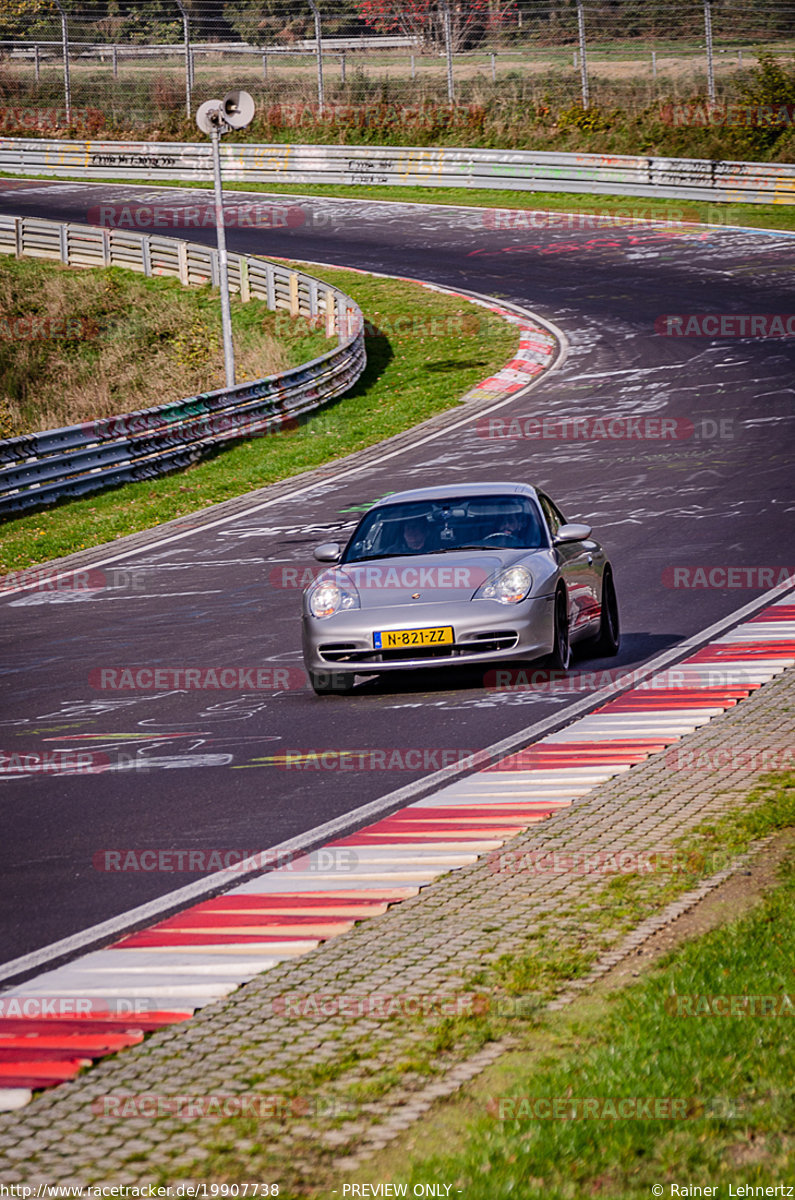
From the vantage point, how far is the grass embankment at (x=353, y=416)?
20562 mm

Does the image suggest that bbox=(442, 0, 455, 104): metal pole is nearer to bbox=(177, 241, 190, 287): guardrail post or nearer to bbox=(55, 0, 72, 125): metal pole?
bbox=(55, 0, 72, 125): metal pole

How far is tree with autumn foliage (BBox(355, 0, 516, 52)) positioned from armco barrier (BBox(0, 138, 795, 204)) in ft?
12.5

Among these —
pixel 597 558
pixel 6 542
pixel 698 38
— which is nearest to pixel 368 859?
pixel 597 558

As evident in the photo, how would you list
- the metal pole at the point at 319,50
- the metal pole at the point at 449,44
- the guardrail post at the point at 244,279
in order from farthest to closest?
1. the metal pole at the point at 319,50
2. the metal pole at the point at 449,44
3. the guardrail post at the point at 244,279

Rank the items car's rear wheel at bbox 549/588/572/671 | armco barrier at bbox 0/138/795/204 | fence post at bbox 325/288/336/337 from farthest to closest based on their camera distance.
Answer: armco barrier at bbox 0/138/795/204 < fence post at bbox 325/288/336/337 < car's rear wheel at bbox 549/588/572/671

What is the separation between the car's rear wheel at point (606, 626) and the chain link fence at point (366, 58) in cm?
3557

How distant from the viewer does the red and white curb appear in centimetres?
511

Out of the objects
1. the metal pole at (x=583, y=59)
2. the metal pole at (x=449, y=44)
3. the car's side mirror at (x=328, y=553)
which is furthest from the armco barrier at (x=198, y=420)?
the metal pole at (x=583, y=59)

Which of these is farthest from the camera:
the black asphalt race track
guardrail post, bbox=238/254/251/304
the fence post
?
guardrail post, bbox=238/254/251/304

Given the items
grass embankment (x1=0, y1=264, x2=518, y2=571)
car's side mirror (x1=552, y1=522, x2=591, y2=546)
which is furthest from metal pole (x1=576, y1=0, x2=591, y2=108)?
car's side mirror (x1=552, y1=522, x2=591, y2=546)

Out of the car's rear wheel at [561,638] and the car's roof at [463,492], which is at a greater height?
the car's roof at [463,492]

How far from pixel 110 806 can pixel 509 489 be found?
5.22 metres

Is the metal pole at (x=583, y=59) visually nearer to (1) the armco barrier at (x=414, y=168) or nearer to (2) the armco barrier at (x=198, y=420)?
(1) the armco barrier at (x=414, y=168)

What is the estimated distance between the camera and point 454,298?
35.8m
